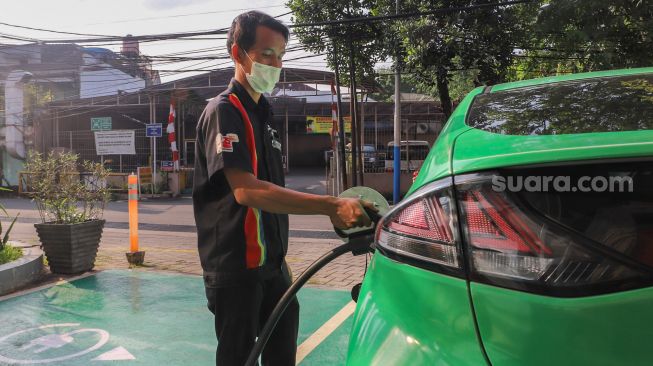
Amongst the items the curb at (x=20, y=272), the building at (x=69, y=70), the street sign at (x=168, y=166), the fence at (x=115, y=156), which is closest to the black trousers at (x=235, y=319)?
the curb at (x=20, y=272)

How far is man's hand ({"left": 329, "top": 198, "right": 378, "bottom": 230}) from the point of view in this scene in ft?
5.12

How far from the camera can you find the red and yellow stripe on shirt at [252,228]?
1812mm

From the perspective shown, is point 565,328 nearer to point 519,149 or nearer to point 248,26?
point 519,149

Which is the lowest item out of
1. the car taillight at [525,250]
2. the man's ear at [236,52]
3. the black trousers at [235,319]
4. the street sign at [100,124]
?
the black trousers at [235,319]

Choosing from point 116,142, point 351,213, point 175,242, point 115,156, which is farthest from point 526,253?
point 115,156

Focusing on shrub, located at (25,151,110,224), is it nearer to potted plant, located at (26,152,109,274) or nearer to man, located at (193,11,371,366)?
potted plant, located at (26,152,109,274)

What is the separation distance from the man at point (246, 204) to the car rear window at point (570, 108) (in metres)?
0.51

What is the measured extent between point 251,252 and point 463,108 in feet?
2.94

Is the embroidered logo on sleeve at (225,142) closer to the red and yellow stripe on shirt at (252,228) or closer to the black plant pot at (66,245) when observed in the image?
the red and yellow stripe on shirt at (252,228)

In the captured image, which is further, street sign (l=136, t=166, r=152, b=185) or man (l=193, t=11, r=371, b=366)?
street sign (l=136, t=166, r=152, b=185)

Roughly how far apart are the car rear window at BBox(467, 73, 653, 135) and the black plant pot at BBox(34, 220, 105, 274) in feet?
16.6

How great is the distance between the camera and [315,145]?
33500 millimetres

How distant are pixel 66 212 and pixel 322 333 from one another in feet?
11.9

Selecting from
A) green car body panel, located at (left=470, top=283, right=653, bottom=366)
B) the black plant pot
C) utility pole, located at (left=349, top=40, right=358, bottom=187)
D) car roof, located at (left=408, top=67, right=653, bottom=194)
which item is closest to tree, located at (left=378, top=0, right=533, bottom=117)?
utility pole, located at (left=349, top=40, right=358, bottom=187)
